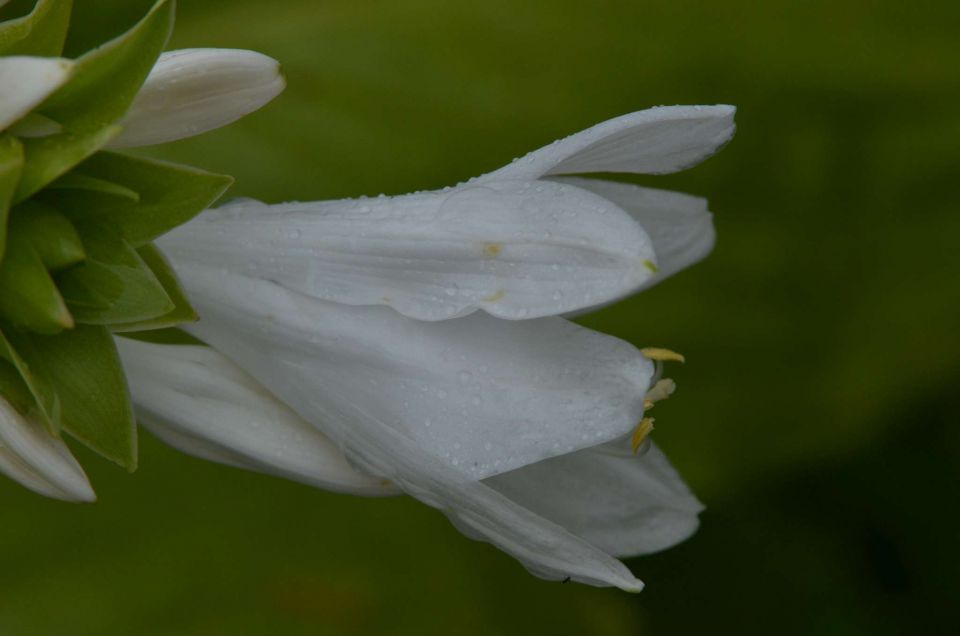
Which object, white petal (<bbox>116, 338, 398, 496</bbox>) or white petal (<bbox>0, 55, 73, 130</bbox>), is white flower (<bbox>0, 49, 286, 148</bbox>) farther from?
white petal (<bbox>116, 338, 398, 496</bbox>)

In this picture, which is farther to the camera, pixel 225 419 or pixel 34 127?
pixel 225 419

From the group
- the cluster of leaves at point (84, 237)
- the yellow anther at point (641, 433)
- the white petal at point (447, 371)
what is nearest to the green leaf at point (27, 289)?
the cluster of leaves at point (84, 237)

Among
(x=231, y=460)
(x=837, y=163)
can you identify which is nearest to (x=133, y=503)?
(x=231, y=460)

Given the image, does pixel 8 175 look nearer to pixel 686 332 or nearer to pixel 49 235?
pixel 49 235

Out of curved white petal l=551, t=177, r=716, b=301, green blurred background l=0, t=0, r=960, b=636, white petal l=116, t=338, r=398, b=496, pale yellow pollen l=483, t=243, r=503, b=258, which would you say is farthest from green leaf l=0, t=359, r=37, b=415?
green blurred background l=0, t=0, r=960, b=636

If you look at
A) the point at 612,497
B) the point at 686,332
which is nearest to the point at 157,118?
the point at 612,497

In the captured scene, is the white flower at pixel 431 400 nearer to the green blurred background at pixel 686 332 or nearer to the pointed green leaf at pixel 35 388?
the pointed green leaf at pixel 35 388

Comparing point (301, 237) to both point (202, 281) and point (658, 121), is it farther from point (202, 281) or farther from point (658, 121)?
point (658, 121)
